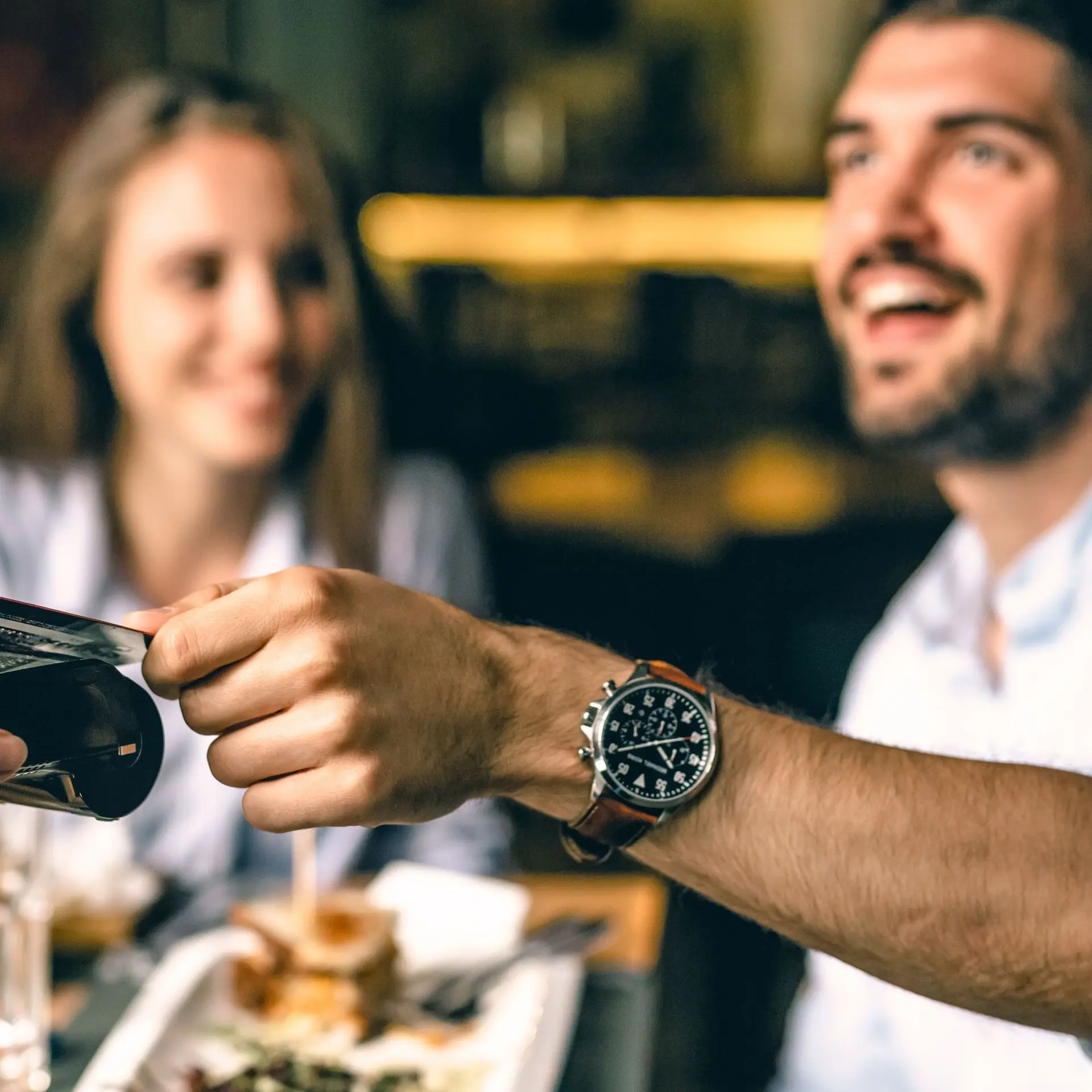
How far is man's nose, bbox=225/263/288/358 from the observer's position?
180 cm

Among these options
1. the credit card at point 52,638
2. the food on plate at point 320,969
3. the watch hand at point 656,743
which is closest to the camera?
the credit card at point 52,638

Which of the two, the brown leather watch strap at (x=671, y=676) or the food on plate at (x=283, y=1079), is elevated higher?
the brown leather watch strap at (x=671, y=676)

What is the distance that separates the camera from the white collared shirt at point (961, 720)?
1.18 metres

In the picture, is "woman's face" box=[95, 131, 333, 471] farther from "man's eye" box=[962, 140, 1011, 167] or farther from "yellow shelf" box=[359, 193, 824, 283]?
"yellow shelf" box=[359, 193, 824, 283]

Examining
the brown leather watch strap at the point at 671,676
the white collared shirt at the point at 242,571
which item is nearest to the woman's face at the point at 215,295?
the white collared shirt at the point at 242,571

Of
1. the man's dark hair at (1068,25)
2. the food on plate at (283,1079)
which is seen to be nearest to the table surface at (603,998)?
the food on plate at (283,1079)

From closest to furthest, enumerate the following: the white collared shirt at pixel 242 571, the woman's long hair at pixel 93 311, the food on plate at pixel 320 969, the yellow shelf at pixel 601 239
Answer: the food on plate at pixel 320 969
the white collared shirt at pixel 242 571
the woman's long hair at pixel 93 311
the yellow shelf at pixel 601 239

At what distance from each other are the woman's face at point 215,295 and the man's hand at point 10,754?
1.22 meters

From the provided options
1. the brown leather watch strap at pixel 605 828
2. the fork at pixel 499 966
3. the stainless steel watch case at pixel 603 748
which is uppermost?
the stainless steel watch case at pixel 603 748

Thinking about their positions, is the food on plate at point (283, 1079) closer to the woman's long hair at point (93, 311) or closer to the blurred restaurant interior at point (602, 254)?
the woman's long hair at point (93, 311)

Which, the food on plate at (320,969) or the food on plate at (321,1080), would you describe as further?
the food on plate at (320,969)

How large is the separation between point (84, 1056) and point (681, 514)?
2.83 metres

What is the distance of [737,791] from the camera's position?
0.82 m

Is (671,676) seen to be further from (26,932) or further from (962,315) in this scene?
(962,315)
